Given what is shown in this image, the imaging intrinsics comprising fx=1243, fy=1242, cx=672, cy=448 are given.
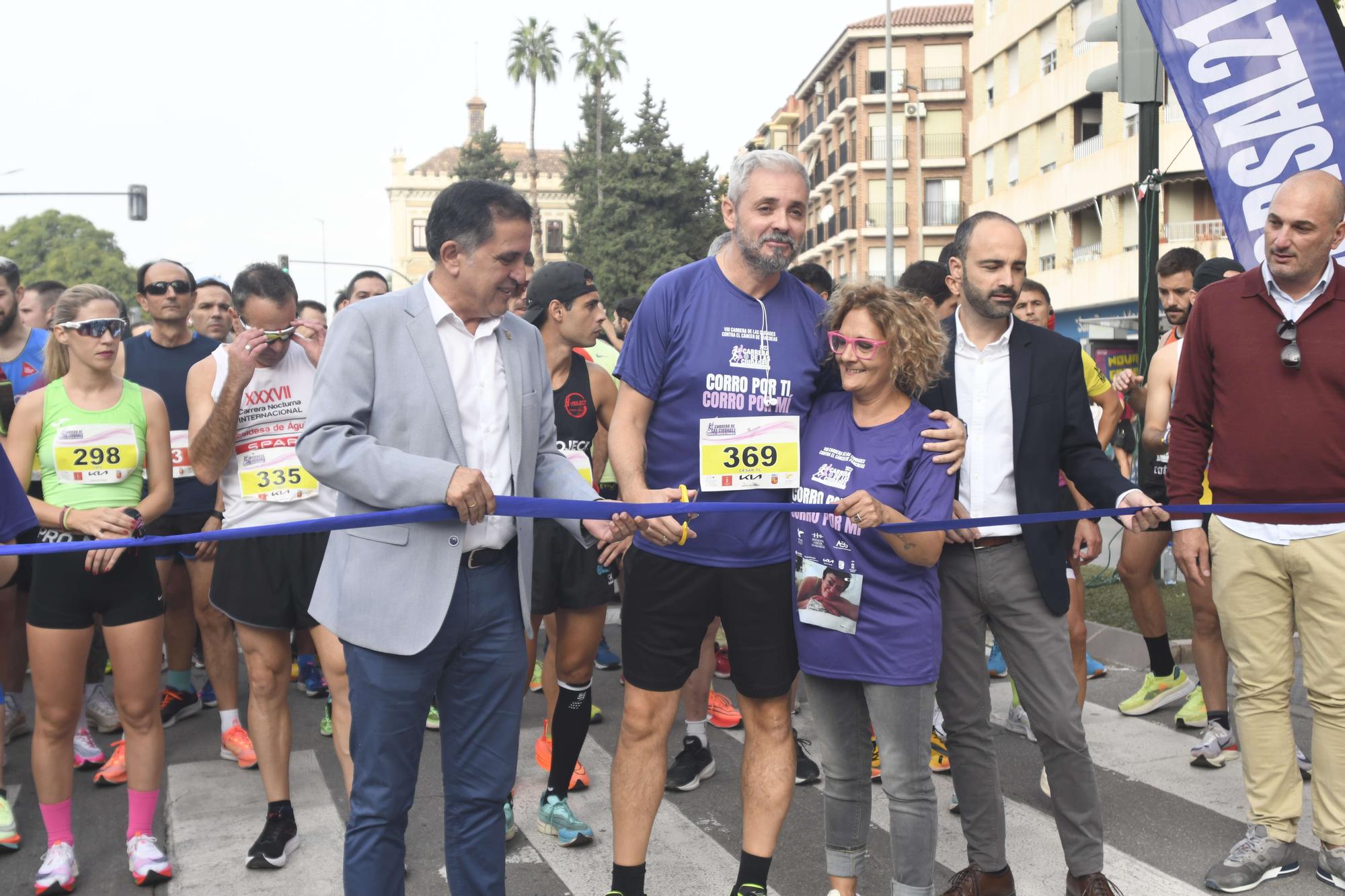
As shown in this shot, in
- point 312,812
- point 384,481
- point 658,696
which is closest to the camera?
point 384,481

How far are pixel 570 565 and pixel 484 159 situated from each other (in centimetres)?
7401

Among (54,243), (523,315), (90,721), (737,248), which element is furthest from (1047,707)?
(54,243)

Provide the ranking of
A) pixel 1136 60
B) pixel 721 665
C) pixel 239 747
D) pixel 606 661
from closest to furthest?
1. pixel 239 747
2. pixel 721 665
3. pixel 606 661
4. pixel 1136 60

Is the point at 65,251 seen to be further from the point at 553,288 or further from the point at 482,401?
the point at 482,401

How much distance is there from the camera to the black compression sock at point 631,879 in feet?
12.7

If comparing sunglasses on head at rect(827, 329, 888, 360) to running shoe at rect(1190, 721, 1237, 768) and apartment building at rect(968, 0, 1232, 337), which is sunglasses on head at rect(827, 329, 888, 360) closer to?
running shoe at rect(1190, 721, 1237, 768)

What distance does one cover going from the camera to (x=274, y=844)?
15.1 feet

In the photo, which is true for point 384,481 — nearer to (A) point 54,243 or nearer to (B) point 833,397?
(B) point 833,397

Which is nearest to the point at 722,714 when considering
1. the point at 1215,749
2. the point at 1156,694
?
the point at 1156,694

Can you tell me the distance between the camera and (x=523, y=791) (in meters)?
5.49

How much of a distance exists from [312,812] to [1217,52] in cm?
501

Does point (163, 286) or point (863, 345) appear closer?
point (863, 345)

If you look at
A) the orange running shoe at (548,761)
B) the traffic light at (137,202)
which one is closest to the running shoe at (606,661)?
the orange running shoe at (548,761)

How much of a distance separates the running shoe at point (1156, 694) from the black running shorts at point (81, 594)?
4.76 meters
